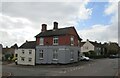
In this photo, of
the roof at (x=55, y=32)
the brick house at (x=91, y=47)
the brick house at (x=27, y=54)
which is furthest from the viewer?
the brick house at (x=91, y=47)

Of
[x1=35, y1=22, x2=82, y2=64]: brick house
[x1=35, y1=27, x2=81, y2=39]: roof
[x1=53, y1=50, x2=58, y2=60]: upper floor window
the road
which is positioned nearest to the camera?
the road

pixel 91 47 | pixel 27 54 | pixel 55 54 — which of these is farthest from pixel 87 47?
pixel 55 54

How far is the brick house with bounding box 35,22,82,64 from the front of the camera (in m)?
42.3

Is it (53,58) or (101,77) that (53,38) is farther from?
(101,77)

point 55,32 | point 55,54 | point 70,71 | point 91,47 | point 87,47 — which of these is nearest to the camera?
point 70,71

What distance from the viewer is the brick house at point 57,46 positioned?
42281 mm

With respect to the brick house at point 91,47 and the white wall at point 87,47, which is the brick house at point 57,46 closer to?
the brick house at point 91,47

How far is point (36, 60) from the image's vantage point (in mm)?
45031

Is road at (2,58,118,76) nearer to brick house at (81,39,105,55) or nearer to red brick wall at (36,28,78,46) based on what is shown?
red brick wall at (36,28,78,46)

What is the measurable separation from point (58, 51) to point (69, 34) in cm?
439

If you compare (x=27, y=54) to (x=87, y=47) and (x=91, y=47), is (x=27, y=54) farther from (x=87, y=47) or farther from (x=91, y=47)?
→ (x=87, y=47)

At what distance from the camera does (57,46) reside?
141 ft

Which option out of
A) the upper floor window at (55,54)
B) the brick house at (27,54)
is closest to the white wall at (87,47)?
the brick house at (27,54)

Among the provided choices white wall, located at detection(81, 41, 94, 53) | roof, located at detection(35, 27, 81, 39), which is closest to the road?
roof, located at detection(35, 27, 81, 39)
